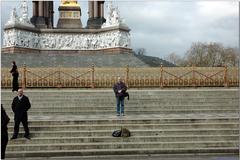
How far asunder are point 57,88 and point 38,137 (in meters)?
10.5

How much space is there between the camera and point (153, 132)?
Answer: 13430mm

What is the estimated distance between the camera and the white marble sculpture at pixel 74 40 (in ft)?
129

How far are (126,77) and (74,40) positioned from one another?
18542mm

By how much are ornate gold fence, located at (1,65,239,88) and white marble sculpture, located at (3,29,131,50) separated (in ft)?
50.0

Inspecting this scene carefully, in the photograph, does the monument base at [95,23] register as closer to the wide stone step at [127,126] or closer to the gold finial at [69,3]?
the gold finial at [69,3]

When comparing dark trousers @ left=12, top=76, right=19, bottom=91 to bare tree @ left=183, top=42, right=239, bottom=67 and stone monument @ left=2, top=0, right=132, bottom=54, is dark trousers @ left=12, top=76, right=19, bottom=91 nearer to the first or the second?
stone monument @ left=2, top=0, right=132, bottom=54

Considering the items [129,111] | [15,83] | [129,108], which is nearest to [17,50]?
[15,83]

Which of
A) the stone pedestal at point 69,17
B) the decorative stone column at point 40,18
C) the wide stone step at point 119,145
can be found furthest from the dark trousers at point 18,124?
the stone pedestal at point 69,17

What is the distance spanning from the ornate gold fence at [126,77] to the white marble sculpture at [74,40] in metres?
15.2

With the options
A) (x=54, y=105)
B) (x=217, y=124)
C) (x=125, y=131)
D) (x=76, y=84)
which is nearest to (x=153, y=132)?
(x=125, y=131)

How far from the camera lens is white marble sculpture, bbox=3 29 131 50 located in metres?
39.3

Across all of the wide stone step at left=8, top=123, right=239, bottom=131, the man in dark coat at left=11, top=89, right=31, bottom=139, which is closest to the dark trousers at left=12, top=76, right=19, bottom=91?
the wide stone step at left=8, top=123, right=239, bottom=131

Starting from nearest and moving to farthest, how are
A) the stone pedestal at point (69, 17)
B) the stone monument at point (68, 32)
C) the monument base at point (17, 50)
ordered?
the monument base at point (17, 50), the stone monument at point (68, 32), the stone pedestal at point (69, 17)

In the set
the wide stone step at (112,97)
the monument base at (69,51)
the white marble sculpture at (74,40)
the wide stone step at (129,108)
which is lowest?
the wide stone step at (129,108)
